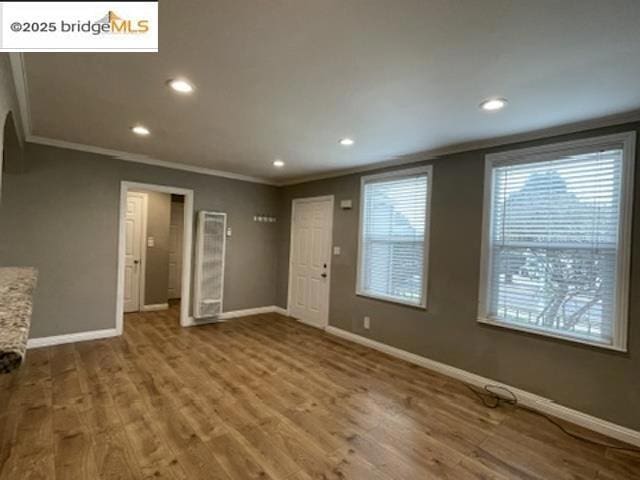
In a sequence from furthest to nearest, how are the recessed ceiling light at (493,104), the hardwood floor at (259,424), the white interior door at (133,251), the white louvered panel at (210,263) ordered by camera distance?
the white interior door at (133,251) < the white louvered panel at (210,263) < the recessed ceiling light at (493,104) < the hardwood floor at (259,424)

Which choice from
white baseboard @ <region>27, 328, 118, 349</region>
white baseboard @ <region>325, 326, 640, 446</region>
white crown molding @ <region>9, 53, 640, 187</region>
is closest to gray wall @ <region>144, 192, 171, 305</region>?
white crown molding @ <region>9, 53, 640, 187</region>

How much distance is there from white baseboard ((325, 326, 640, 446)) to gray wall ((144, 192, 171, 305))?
13.4 ft

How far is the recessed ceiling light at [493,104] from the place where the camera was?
92.1 inches

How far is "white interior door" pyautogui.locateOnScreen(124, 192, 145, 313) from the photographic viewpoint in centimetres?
556

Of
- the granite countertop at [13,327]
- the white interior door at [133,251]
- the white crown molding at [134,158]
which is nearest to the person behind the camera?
the granite countertop at [13,327]

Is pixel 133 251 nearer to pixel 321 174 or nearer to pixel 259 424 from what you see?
pixel 321 174

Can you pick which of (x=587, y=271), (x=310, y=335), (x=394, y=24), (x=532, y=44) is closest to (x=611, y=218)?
(x=587, y=271)

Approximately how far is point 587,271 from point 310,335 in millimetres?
3296

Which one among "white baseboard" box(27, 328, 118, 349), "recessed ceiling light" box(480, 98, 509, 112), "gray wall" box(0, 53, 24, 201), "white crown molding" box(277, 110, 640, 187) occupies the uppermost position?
"recessed ceiling light" box(480, 98, 509, 112)

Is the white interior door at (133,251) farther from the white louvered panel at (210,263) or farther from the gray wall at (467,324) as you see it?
the gray wall at (467,324)

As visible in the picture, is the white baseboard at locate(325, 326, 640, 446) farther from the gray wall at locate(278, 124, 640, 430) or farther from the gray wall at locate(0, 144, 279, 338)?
the gray wall at locate(0, 144, 279, 338)

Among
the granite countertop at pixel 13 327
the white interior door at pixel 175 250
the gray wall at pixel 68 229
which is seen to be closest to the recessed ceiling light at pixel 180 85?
the granite countertop at pixel 13 327

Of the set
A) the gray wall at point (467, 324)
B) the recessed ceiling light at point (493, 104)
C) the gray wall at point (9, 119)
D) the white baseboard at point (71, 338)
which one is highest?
the recessed ceiling light at point (493, 104)

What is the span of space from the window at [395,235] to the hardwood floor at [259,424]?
92cm
